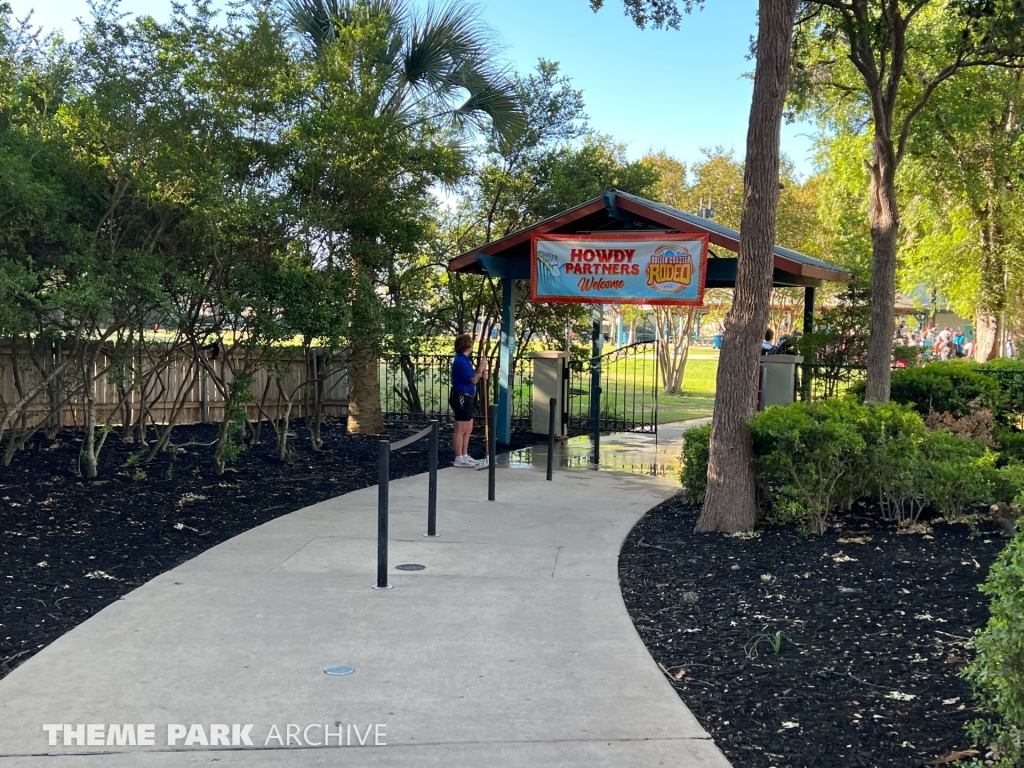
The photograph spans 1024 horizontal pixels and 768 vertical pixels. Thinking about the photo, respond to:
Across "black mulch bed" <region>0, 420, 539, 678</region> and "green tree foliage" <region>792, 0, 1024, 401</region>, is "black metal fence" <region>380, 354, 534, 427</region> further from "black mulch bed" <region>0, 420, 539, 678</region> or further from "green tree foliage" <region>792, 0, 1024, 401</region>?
"green tree foliage" <region>792, 0, 1024, 401</region>

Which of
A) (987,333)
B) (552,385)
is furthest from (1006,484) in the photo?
(987,333)

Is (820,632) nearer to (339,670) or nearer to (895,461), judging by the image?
(895,461)

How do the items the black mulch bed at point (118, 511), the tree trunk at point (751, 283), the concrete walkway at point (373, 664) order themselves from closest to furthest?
the concrete walkway at point (373, 664) < the black mulch bed at point (118, 511) < the tree trunk at point (751, 283)

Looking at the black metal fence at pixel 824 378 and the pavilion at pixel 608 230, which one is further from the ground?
the pavilion at pixel 608 230

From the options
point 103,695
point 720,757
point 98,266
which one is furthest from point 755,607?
point 98,266

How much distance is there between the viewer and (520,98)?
13648 millimetres

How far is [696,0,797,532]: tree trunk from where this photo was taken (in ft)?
22.2

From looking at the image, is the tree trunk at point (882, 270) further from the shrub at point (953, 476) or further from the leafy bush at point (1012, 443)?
the shrub at point (953, 476)

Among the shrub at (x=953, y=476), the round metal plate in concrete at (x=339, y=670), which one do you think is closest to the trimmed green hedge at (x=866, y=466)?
the shrub at (x=953, y=476)

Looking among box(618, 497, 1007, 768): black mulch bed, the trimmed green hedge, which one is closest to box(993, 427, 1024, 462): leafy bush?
the trimmed green hedge

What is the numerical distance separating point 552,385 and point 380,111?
478 centimetres

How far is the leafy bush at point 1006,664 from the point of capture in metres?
2.90

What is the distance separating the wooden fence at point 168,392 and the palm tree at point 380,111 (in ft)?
4.08

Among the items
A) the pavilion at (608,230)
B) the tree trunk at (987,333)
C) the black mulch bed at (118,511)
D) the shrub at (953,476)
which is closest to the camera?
the black mulch bed at (118,511)
